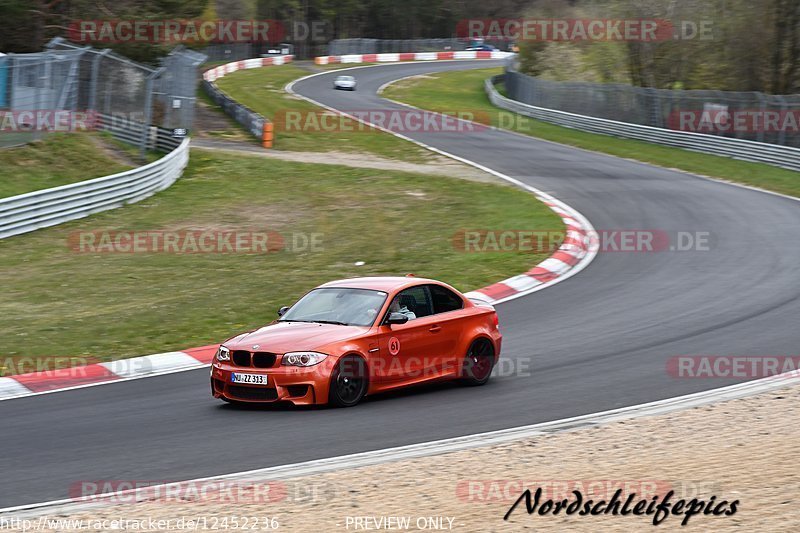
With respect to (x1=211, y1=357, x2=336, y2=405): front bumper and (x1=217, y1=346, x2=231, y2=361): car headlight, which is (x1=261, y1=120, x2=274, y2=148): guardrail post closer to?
(x1=217, y1=346, x2=231, y2=361): car headlight

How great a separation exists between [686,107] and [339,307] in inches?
1289

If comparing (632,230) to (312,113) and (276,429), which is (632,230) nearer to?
(276,429)

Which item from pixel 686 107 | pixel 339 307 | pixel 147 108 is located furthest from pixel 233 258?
pixel 686 107

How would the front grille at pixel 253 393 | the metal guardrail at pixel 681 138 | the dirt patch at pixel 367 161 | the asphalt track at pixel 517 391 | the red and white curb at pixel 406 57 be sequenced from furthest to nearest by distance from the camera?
the red and white curb at pixel 406 57, the metal guardrail at pixel 681 138, the dirt patch at pixel 367 161, the front grille at pixel 253 393, the asphalt track at pixel 517 391

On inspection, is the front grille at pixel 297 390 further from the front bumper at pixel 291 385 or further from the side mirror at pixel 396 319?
the side mirror at pixel 396 319

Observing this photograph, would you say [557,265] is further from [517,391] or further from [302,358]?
[302,358]

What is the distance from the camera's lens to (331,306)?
11.2 m

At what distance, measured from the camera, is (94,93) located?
94.1 feet

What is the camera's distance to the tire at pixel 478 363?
1156cm

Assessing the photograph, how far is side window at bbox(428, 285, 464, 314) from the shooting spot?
11.6 metres

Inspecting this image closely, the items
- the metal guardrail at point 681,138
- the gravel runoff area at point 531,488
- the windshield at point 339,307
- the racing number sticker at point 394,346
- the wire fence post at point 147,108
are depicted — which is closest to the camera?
the gravel runoff area at point 531,488

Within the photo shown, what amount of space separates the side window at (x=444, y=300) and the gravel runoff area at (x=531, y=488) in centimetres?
280

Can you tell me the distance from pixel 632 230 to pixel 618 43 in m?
29.7

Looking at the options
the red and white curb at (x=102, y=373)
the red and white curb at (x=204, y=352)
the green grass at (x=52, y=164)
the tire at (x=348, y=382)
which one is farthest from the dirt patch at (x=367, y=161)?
the tire at (x=348, y=382)
